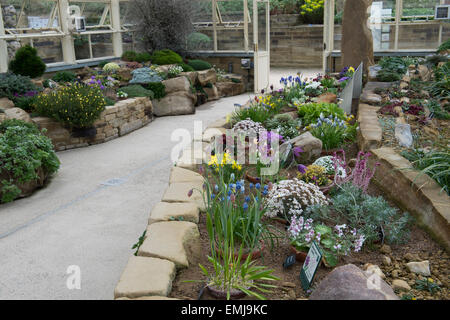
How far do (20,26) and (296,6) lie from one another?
35.2 feet

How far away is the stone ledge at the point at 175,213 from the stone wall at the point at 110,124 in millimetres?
4482

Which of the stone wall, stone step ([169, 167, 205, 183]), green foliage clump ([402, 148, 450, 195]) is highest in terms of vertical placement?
green foliage clump ([402, 148, 450, 195])

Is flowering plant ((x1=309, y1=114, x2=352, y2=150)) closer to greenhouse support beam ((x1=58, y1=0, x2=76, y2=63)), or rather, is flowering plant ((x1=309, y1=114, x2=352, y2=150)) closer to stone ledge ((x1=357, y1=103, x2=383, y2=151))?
stone ledge ((x1=357, y1=103, x2=383, y2=151))

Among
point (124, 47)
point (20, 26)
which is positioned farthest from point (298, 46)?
point (20, 26)

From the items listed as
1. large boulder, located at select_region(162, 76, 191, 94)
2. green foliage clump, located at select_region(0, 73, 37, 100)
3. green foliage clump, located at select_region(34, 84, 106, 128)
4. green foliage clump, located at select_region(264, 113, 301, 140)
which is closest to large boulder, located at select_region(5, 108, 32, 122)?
green foliage clump, located at select_region(34, 84, 106, 128)

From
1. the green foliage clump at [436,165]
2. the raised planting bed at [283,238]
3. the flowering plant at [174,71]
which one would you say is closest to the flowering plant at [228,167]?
the raised planting bed at [283,238]

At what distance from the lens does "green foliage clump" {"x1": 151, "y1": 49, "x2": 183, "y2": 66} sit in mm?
10875

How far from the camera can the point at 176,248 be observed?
275 centimetres

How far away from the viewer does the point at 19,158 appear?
508 cm

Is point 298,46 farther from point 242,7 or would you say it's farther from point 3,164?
point 3,164

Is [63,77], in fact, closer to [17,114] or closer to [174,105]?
[174,105]

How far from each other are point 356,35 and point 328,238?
24.6 feet

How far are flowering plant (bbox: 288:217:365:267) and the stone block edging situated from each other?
1.49ft

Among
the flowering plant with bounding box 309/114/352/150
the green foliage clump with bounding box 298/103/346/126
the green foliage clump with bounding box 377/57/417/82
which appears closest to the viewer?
the flowering plant with bounding box 309/114/352/150
